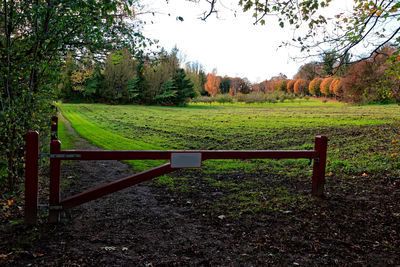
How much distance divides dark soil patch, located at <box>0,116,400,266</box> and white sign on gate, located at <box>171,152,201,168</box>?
0.95 meters

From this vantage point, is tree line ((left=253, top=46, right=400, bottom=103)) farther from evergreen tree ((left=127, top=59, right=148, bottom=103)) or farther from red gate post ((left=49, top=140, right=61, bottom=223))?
evergreen tree ((left=127, top=59, right=148, bottom=103))

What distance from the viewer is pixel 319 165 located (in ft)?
18.4

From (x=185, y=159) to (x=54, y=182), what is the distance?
5.87 ft

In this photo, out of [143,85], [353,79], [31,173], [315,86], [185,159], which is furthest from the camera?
[315,86]

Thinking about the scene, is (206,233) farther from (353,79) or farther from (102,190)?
(353,79)

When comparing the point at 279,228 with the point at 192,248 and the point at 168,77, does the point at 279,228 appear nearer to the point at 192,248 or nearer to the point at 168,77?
the point at 192,248

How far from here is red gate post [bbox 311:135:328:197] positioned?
5461 mm

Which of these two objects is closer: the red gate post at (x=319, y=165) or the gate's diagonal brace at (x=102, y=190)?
the gate's diagonal brace at (x=102, y=190)

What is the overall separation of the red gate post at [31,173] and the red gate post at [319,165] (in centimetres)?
437

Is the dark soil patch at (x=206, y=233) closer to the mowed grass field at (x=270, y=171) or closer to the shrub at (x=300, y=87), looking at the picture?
the mowed grass field at (x=270, y=171)

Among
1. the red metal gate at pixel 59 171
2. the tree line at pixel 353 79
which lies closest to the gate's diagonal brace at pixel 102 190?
the red metal gate at pixel 59 171

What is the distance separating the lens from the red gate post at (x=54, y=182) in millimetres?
4273

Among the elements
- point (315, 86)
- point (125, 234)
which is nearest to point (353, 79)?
point (315, 86)

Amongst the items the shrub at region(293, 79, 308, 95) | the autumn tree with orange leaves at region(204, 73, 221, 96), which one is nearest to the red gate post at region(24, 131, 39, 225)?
the shrub at region(293, 79, 308, 95)
